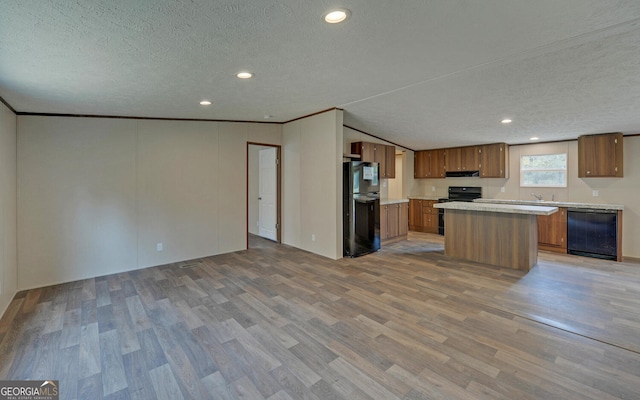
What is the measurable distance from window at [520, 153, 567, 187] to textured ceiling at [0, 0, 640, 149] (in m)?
1.57

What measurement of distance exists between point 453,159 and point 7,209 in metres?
8.10

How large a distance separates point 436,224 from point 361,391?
6.22 meters

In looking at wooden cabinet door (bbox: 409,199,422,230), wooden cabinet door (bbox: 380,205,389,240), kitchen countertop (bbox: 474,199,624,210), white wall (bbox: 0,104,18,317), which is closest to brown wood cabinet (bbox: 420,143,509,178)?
kitchen countertop (bbox: 474,199,624,210)

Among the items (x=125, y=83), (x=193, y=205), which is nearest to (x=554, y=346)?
(x=125, y=83)

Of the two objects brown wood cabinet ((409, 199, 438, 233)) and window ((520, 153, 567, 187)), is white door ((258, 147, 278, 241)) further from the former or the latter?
window ((520, 153, 567, 187))

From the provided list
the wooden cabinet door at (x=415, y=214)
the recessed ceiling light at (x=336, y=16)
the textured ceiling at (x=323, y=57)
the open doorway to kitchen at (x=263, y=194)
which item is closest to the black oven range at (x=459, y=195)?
the wooden cabinet door at (x=415, y=214)

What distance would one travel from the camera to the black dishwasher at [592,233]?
4.97 meters

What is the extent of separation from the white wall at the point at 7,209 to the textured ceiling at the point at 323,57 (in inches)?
12.6

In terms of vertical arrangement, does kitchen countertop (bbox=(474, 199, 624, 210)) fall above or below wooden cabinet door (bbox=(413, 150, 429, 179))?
below

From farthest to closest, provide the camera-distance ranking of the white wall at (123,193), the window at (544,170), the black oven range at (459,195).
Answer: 1. the black oven range at (459,195)
2. the window at (544,170)
3. the white wall at (123,193)

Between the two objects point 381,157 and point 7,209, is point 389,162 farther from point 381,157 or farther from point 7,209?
point 7,209

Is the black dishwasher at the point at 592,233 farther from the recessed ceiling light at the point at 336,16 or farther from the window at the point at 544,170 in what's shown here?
the recessed ceiling light at the point at 336,16

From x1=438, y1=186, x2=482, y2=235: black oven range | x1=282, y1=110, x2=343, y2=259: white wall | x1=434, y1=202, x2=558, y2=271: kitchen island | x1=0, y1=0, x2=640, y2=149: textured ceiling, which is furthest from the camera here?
x1=438, y1=186, x2=482, y2=235: black oven range

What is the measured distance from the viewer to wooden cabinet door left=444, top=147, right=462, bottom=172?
7095 millimetres
